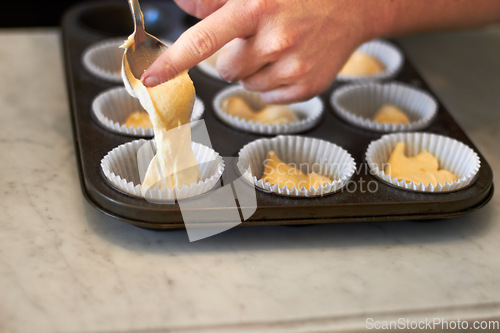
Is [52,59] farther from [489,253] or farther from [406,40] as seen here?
[489,253]

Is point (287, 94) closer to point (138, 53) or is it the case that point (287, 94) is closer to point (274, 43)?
point (274, 43)

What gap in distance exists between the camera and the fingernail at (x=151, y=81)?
1127mm

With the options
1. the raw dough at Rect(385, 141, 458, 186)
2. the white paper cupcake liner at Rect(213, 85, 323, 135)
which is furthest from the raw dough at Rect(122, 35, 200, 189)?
the raw dough at Rect(385, 141, 458, 186)

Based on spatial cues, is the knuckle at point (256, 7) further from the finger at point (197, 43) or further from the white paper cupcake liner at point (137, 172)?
the white paper cupcake liner at point (137, 172)

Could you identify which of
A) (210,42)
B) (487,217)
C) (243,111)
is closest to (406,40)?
(243,111)

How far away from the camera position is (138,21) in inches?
47.5

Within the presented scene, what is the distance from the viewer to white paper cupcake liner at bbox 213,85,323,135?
1460 mm

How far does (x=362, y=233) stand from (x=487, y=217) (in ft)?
1.01

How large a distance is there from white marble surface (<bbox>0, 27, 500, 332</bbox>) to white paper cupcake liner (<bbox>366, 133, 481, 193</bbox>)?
114 millimetres

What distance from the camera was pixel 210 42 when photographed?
3.83 feet

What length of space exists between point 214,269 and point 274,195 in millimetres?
206

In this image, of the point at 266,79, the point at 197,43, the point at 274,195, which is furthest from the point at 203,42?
the point at 274,195

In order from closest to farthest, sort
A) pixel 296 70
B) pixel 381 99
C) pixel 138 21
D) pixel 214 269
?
pixel 214 269, pixel 138 21, pixel 296 70, pixel 381 99

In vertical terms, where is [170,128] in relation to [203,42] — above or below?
below
